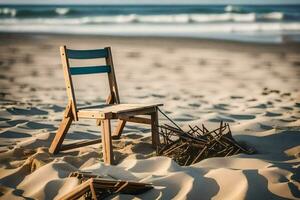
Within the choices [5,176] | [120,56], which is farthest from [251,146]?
[120,56]

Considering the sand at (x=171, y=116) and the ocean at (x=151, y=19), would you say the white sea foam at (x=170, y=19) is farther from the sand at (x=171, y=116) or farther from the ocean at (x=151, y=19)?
the sand at (x=171, y=116)

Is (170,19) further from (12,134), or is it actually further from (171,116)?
(12,134)

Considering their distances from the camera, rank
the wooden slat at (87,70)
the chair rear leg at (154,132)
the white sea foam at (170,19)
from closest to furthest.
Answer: the wooden slat at (87,70) → the chair rear leg at (154,132) → the white sea foam at (170,19)

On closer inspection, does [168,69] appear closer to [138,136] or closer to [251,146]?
[138,136]

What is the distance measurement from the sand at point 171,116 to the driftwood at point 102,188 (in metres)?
0.05

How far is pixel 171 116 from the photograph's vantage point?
670 centimetres

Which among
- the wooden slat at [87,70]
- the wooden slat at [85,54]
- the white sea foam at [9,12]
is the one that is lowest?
the wooden slat at [87,70]

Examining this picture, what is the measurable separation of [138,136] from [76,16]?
35417mm

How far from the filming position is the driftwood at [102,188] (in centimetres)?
319

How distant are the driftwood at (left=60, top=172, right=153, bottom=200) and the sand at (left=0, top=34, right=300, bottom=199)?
0.17 ft

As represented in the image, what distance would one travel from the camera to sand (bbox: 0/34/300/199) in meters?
3.68

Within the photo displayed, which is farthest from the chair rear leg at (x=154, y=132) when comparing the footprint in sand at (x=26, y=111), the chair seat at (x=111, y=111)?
the footprint in sand at (x=26, y=111)

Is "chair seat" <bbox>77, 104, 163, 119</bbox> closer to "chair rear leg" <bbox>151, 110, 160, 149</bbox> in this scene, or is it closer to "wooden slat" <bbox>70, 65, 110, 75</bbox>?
"chair rear leg" <bbox>151, 110, 160, 149</bbox>

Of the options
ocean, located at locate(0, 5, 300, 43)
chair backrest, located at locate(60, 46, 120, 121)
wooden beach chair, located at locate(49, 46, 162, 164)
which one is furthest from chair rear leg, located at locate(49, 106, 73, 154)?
ocean, located at locate(0, 5, 300, 43)
